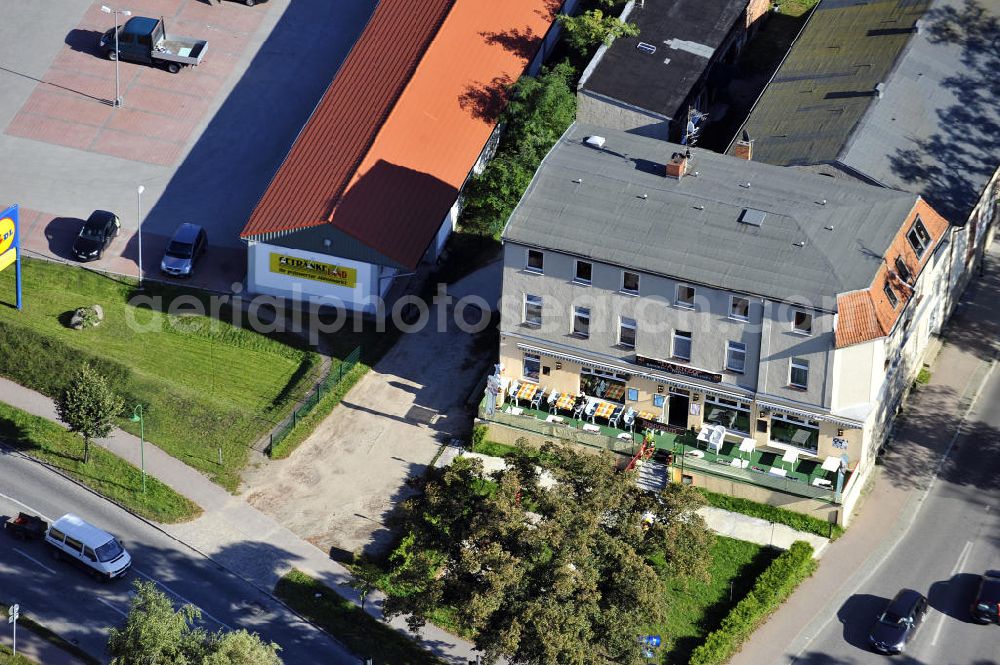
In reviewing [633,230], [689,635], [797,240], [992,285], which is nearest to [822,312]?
[797,240]

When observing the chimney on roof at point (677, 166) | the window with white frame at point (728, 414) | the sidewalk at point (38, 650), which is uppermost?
the chimney on roof at point (677, 166)

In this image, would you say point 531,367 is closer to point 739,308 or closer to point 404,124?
point 739,308

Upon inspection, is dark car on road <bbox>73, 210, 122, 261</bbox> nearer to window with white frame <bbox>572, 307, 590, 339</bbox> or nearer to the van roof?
the van roof

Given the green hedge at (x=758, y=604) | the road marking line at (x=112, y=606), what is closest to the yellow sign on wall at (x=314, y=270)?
the road marking line at (x=112, y=606)

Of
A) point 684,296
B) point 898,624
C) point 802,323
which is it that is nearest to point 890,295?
point 802,323

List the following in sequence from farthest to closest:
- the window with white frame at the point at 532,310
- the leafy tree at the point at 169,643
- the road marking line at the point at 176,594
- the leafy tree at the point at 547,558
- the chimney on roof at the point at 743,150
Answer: the chimney on roof at the point at 743,150
the window with white frame at the point at 532,310
the road marking line at the point at 176,594
the leafy tree at the point at 169,643
the leafy tree at the point at 547,558

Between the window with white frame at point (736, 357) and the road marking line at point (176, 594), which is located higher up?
the window with white frame at point (736, 357)

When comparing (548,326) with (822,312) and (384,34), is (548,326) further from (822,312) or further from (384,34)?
(384,34)

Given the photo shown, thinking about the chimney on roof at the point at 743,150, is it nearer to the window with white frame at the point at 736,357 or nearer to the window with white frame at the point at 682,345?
the window with white frame at the point at 682,345
